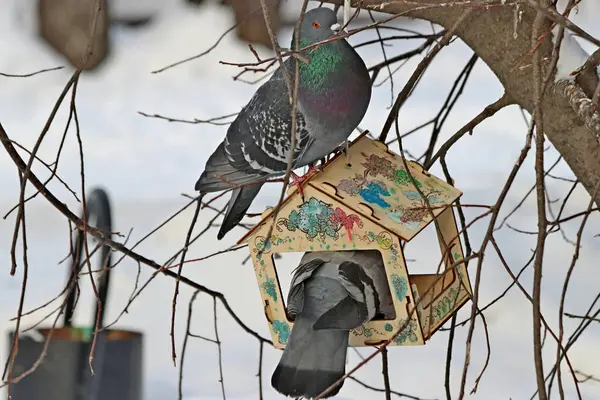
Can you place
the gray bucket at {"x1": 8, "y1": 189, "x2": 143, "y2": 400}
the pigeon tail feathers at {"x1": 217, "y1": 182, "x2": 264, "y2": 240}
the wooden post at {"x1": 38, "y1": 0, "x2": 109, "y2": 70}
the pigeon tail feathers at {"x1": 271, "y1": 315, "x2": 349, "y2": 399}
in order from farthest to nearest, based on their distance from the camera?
the wooden post at {"x1": 38, "y1": 0, "x2": 109, "y2": 70}
the gray bucket at {"x1": 8, "y1": 189, "x2": 143, "y2": 400}
the pigeon tail feathers at {"x1": 217, "y1": 182, "x2": 264, "y2": 240}
the pigeon tail feathers at {"x1": 271, "y1": 315, "x2": 349, "y2": 399}

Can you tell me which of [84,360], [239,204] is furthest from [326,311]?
[84,360]

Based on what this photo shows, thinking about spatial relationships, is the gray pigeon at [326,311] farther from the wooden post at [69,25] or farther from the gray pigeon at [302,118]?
the wooden post at [69,25]

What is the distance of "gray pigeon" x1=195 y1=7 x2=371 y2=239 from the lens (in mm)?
851

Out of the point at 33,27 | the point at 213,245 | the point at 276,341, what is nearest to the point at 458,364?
the point at 213,245

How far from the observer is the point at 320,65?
85 centimetres

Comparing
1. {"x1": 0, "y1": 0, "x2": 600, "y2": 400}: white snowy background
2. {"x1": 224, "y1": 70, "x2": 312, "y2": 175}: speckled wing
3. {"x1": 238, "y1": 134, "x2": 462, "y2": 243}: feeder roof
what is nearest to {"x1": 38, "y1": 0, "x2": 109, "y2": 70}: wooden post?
{"x1": 0, "y1": 0, "x2": 600, "y2": 400}: white snowy background

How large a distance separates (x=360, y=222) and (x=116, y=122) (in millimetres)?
1657

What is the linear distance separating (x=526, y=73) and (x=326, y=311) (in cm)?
34

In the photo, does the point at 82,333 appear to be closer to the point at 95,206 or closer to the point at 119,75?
the point at 95,206

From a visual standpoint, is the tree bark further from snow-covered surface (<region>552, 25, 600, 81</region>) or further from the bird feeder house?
the bird feeder house

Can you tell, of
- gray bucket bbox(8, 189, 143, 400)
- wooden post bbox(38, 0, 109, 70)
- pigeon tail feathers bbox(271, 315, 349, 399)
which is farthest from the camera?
wooden post bbox(38, 0, 109, 70)

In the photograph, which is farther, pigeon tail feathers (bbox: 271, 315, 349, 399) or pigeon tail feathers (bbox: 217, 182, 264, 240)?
pigeon tail feathers (bbox: 217, 182, 264, 240)

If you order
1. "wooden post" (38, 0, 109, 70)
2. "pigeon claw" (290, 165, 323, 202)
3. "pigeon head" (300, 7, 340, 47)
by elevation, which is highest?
"wooden post" (38, 0, 109, 70)

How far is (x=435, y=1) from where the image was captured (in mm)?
937
